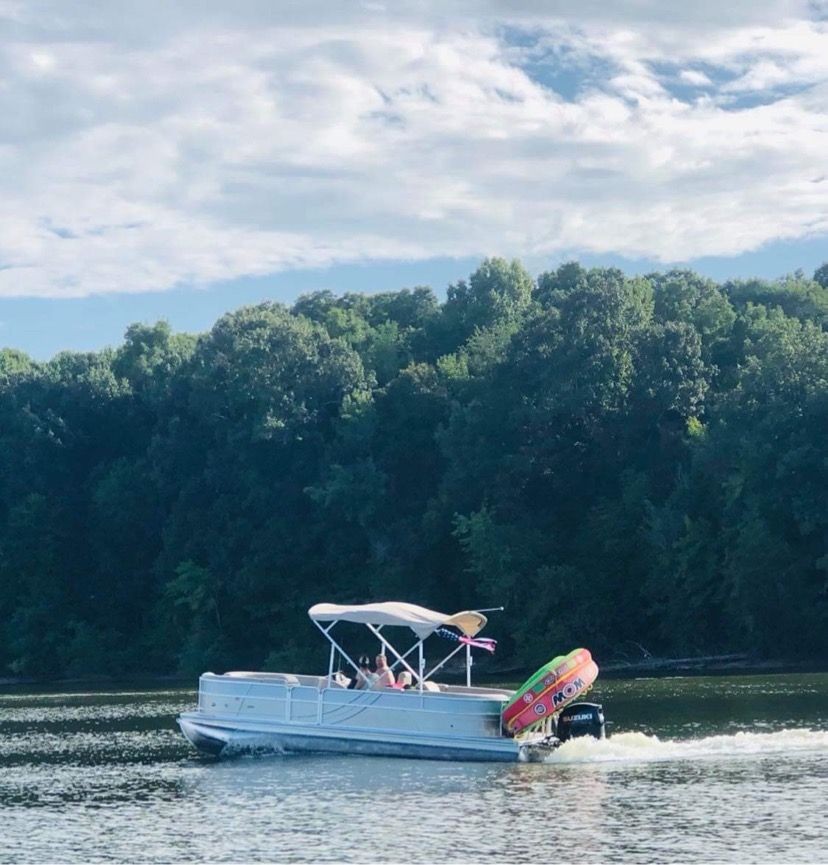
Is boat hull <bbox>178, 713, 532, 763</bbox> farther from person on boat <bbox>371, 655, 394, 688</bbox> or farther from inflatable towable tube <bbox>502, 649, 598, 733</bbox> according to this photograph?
person on boat <bbox>371, 655, 394, 688</bbox>

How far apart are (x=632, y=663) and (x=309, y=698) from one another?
118 feet

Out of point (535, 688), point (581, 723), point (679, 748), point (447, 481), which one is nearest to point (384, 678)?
point (535, 688)

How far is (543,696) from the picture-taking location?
36.2m

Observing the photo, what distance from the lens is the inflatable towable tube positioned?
1426 inches

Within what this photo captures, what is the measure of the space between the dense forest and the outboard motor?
109 feet

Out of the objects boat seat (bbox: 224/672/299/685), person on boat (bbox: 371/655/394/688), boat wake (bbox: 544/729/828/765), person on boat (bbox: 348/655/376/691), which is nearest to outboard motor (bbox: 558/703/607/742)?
boat wake (bbox: 544/729/828/765)

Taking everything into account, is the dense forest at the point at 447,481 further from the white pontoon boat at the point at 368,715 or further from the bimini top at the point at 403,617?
the white pontoon boat at the point at 368,715

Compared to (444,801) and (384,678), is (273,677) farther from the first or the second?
(444,801)

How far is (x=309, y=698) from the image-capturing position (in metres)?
38.6

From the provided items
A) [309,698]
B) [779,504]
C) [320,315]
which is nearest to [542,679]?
[309,698]

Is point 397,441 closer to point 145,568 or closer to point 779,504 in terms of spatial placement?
point 145,568

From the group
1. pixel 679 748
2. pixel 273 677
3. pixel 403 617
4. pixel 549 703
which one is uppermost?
pixel 403 617

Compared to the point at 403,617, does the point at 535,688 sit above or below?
below

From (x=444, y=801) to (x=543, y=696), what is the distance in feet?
20.5
